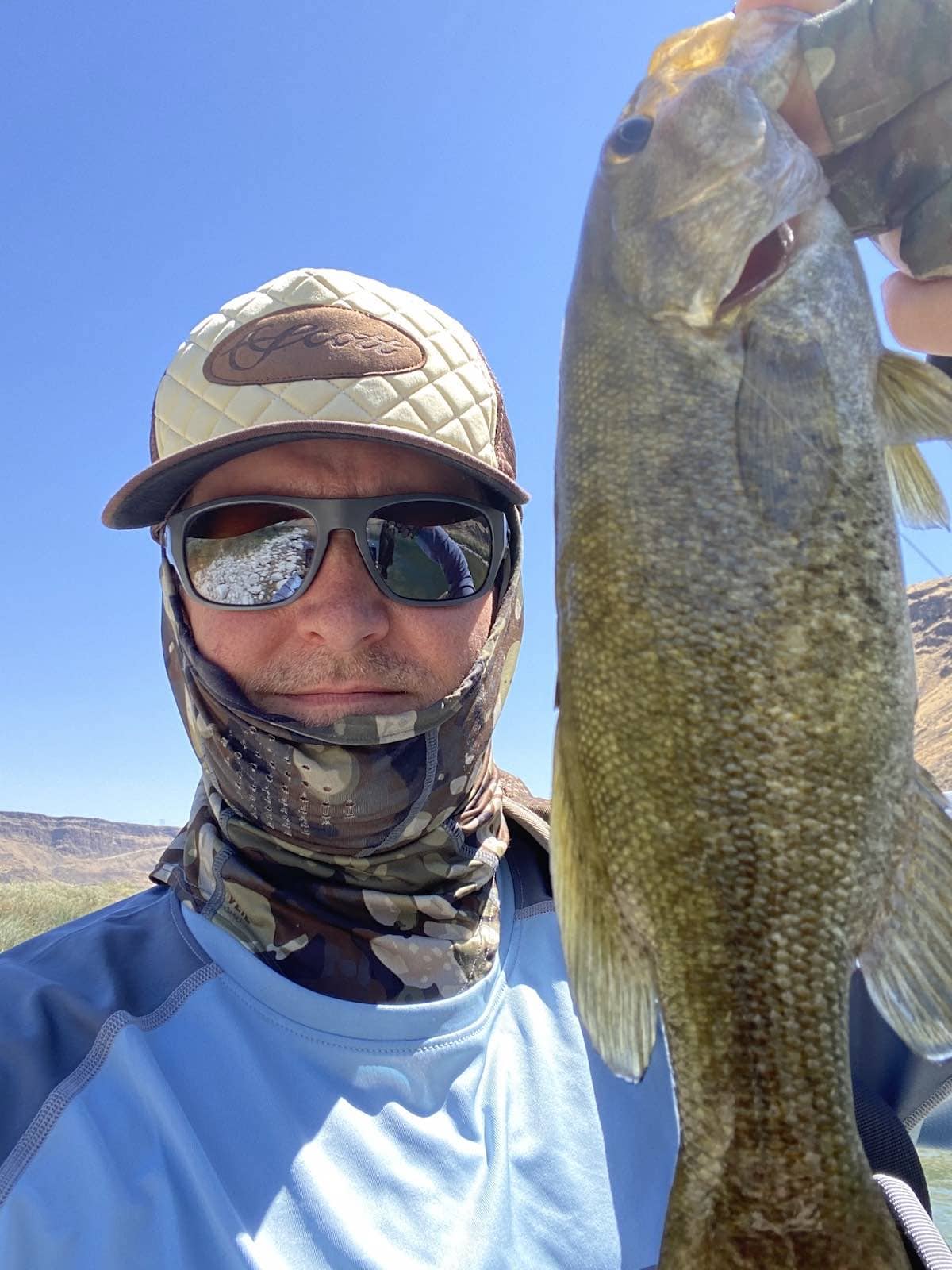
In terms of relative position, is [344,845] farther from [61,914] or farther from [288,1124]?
[61,914]

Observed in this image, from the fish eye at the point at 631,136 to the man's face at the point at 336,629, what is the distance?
3.41ft

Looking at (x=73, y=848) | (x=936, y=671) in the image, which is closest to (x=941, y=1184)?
(x=936, y=671)

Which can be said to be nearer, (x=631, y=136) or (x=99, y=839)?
(x=631, y=136)

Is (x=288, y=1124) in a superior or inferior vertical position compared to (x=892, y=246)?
inferior

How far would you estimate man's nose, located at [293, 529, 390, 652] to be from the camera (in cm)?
248

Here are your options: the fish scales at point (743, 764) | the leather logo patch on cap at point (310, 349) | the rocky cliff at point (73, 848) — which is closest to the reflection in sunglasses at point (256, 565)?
the leather logo patch on cap at point (310, 349)

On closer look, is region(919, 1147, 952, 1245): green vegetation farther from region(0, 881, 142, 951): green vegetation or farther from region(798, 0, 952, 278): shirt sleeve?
region(0, 881, 142, 951): green vegetation

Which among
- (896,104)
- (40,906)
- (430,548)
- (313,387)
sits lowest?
(40,906)

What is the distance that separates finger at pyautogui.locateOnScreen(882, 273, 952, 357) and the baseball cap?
4.07 feet

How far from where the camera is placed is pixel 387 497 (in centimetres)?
257

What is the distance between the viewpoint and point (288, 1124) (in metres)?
2.01

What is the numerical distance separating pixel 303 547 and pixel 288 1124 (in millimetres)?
1460

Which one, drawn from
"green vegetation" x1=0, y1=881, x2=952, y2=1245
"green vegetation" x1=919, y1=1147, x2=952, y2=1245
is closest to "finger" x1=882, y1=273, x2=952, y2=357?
"green vegetation" x1=0, y1=881, x2=952, y2=1245

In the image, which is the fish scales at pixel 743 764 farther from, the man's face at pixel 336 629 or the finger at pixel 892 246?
the man's face at pixel 336 629
